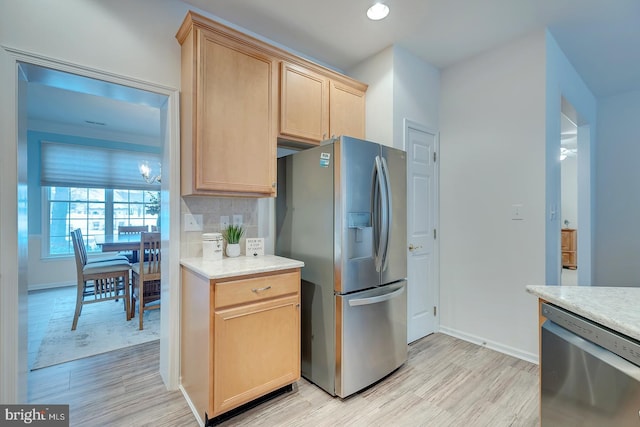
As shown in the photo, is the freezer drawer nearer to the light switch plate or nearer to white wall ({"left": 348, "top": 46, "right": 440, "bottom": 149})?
the light switch plate

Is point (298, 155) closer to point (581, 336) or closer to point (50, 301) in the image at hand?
point (581, 336)

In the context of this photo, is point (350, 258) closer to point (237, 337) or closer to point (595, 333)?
point (237, 337)

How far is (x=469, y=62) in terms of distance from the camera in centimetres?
290

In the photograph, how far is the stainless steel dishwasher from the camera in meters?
0.91

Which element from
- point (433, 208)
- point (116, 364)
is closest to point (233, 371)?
point (116, 364)

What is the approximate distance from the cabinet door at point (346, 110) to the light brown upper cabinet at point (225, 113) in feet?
1.96

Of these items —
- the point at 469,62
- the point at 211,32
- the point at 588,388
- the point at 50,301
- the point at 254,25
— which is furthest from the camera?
the point at 50,301

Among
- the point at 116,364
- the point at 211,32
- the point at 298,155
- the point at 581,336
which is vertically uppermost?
the point at 211,32

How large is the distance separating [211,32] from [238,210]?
4.16ft

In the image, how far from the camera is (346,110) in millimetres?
2711

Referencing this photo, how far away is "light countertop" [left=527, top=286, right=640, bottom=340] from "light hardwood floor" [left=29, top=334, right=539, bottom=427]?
3.22 feet

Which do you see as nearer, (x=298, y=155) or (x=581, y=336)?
(x=581, y=336)

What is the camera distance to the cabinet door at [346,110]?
2.61 meters

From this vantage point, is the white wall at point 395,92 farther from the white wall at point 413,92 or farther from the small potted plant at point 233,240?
the small potted plant at point 233,240
